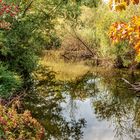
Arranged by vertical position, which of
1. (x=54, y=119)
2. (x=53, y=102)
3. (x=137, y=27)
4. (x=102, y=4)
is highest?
(x=102, y=4)

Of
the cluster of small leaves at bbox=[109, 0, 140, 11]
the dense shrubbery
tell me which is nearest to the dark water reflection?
the dense shrubbery

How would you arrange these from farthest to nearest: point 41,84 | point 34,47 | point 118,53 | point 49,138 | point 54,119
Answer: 1. point 118,53
2. point 41,84
3. point 34,47
4. point 54,119
5. point 49,138

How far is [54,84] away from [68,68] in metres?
7.96

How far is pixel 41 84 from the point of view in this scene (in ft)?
77.9

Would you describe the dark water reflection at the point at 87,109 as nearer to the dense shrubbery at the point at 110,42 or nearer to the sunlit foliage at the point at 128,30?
the dense shrubbery at the point at 110,42

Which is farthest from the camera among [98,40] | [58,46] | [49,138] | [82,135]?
[58,46]

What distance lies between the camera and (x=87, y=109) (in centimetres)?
1805

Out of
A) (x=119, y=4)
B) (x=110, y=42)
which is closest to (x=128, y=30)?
(x=119, y=4)

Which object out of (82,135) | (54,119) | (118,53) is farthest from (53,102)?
(118,53)

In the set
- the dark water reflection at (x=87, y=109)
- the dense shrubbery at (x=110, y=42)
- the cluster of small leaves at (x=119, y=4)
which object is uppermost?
the dense shrubbery at (x=110, y=42)

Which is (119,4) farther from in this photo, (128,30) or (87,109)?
(87,109)

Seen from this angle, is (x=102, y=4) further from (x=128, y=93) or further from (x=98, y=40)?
(x=128, y=93)

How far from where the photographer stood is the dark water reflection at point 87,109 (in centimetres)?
1403

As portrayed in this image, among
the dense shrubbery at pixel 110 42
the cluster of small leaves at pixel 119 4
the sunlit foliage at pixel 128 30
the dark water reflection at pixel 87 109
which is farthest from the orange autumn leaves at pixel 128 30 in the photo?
the dense shrubbery at pixel 110 42
